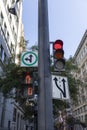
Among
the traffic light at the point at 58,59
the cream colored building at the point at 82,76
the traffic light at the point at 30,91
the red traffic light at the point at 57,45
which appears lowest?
the traffic light at the point at 30,91

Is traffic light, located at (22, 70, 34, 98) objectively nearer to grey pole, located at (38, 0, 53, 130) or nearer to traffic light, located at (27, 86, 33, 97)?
traffic light, located at (27, 86, 33, 97)

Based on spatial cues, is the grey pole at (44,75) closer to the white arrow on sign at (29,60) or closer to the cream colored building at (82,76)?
the white arrow on sign at (29,60)

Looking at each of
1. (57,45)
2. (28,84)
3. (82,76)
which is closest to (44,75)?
(28,84)

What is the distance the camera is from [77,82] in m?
17.9

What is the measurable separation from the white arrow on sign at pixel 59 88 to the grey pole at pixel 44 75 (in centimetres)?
33

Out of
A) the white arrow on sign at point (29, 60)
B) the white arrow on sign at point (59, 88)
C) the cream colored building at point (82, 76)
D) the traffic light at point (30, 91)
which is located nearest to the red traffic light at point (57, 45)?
the white arrow on sign at point (59, 88)

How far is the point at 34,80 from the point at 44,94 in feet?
2.14

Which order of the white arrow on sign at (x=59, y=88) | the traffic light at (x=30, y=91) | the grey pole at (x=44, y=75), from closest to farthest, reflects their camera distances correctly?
1. the grey pole at (x=44, y=75)
2. the traffic light at (x=30, y=91)
3. the white arrow on sign at (x=59, y=88)

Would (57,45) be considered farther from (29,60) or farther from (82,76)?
(82,76)

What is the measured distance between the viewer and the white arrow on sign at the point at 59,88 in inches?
235

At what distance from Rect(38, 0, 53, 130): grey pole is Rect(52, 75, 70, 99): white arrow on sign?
1.09 feet

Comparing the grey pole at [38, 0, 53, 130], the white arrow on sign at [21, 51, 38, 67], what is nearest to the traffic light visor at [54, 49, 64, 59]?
the grey pole at [38, 0, 53, 130]

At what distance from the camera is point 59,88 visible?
6086mm

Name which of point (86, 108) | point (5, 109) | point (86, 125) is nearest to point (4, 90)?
point (5, 109)
